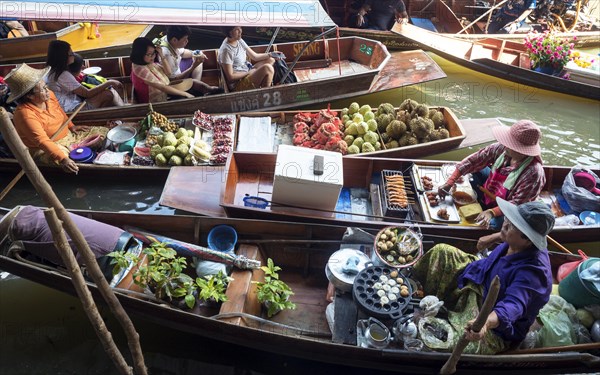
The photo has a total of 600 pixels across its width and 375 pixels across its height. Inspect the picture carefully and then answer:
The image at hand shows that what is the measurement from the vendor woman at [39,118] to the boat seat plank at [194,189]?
1.41 metres

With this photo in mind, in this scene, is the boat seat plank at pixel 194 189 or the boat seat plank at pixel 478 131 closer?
the boat seat plank at pixel 194 189

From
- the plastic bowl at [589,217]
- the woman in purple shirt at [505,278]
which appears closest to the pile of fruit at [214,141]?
the woman in purple shirt at [505,278]

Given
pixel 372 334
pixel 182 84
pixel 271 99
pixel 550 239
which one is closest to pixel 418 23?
pixel 271 99

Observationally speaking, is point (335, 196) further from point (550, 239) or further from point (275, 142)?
point (550, 239)

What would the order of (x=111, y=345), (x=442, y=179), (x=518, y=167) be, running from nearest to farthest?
(x=111, y=345)
(x=518, y=167)
(x=442, y=179)

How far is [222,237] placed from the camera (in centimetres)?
428

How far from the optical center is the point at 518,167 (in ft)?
13.7

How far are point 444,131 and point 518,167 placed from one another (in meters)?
1.65

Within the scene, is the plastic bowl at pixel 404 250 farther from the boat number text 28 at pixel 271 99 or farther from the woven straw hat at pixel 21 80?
the woven straw hat at pixel 21 80

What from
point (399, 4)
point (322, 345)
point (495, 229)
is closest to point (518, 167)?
point (495, 229)

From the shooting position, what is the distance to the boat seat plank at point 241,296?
11.8 ft

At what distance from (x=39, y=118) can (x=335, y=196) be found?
369 centimetres

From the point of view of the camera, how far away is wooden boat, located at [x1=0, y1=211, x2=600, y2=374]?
10.9 feet

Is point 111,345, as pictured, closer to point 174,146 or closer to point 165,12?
point 174,146
